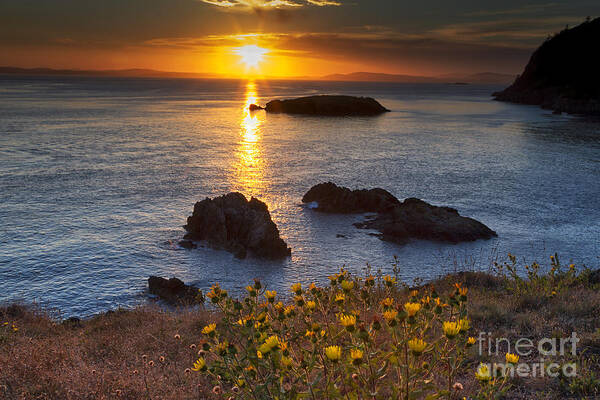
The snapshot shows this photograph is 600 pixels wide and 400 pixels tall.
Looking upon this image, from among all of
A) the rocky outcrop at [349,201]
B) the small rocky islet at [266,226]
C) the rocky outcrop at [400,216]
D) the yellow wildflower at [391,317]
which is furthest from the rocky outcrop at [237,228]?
the yellow wildflower at [391,317]

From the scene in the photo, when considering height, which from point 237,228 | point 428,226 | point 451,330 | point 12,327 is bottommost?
point 12,327

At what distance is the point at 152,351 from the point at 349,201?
17226 mm

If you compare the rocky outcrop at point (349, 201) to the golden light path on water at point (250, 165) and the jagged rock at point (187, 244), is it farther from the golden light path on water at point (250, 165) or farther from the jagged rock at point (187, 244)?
the jagged rock at point (187, 244)

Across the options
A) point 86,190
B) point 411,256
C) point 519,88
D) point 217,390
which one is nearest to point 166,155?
point 86,190

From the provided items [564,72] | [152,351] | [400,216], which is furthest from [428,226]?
[564,72]

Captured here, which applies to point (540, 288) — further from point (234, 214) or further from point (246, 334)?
point (234, 214)

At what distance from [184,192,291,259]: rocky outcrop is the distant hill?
95.5m

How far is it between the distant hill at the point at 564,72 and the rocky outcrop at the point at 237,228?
3760 inches

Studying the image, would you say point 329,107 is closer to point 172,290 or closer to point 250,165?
point 250,165

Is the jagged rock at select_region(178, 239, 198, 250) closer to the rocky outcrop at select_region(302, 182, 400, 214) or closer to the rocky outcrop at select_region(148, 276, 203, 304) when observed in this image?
the rocky outcrop at select_region(148, 276, 203, 304)

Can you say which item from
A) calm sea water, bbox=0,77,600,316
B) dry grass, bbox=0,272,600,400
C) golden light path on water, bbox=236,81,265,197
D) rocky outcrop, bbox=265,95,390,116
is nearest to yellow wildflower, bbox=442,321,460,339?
dry grass, bbox=0,272,600,400

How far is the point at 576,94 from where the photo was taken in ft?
330

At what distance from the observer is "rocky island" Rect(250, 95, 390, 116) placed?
96312 mm

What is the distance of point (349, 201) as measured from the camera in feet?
77.0
